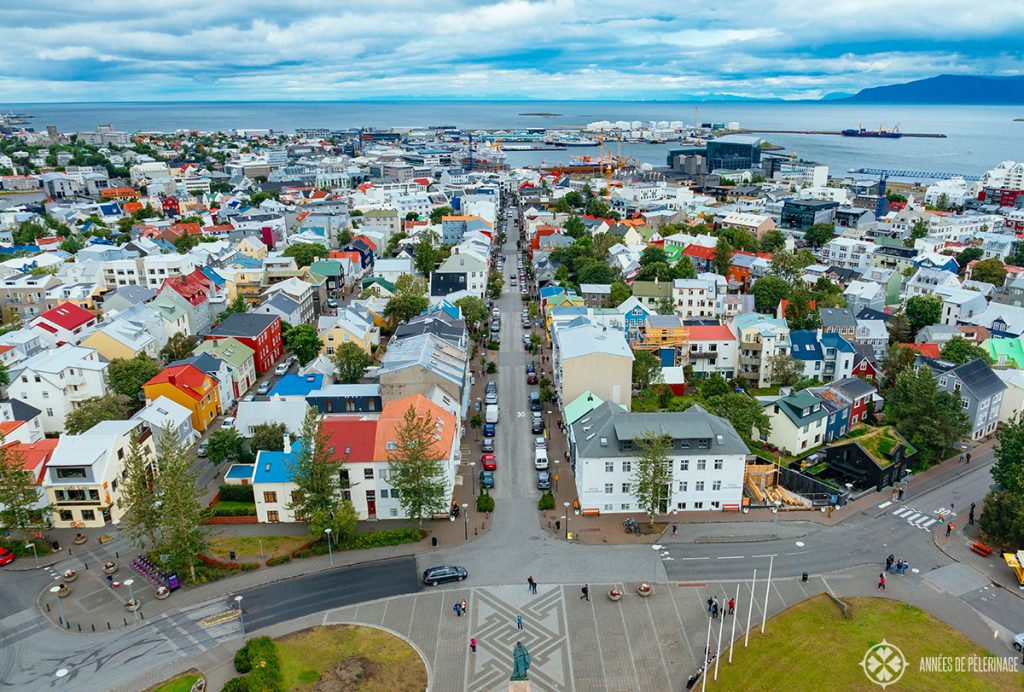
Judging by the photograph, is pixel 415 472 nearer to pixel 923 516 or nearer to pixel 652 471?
pixel 652 471

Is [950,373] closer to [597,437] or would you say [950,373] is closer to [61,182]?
[597,437]

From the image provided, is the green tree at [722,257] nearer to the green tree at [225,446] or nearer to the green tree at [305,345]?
the green tree at [305,345]

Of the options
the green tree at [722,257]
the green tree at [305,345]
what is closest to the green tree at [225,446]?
the green tree at [305,345]

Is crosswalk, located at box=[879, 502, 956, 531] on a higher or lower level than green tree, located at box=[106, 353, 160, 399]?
lower

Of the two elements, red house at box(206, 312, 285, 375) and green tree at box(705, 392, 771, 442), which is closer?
green tree at box(705, 392, 771, 442)

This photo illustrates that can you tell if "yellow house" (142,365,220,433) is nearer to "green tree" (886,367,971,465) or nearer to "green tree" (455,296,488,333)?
"green tree" (455,296,488,333)

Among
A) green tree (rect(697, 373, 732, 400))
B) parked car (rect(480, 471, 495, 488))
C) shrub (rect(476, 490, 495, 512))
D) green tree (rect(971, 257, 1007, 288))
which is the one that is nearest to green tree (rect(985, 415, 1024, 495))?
green tree (rect(697, 373, 732, 400))
